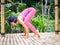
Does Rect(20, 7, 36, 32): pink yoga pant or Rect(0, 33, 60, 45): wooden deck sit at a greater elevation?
Rect(20, 7, 36, 32): pink yoga pant

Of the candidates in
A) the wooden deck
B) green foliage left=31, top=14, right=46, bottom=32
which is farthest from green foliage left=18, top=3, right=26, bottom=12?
the wooden deck

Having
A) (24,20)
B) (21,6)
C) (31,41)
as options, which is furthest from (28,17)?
(21,6)

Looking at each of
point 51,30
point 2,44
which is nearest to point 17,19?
point 2,44

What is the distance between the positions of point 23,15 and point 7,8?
5.78 feet

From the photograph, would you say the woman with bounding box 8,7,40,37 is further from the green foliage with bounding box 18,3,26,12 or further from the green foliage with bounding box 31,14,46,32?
the green foliage with bounding box 31,14,46,32

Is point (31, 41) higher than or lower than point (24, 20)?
lower

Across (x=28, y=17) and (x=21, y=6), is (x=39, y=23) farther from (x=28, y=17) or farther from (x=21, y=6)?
(x=28, y=17)

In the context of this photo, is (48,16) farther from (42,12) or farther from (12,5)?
(12,5)

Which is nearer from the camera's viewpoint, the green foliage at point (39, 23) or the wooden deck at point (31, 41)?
the wooden deck at point (31, 41)

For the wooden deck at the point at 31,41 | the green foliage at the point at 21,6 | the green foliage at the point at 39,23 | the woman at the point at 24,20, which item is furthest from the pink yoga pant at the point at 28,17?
the green foliage at the point at 39,23

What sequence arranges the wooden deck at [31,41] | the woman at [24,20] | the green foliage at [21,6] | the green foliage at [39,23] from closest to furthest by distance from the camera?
the wooden deck at [31,41] → the woman at [24,20] → the green foliage at [21,6] → the green foliage at [39,23]

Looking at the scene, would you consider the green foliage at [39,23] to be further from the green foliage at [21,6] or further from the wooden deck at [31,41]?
the wooden deck at [31,41]

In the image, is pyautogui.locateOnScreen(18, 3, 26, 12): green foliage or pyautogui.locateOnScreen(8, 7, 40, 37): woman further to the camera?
pyautogui.locateOnScreen(18, 3, 26, 12): green foliage

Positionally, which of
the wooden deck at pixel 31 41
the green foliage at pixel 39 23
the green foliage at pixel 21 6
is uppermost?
the green foliage at pixel 21 6
